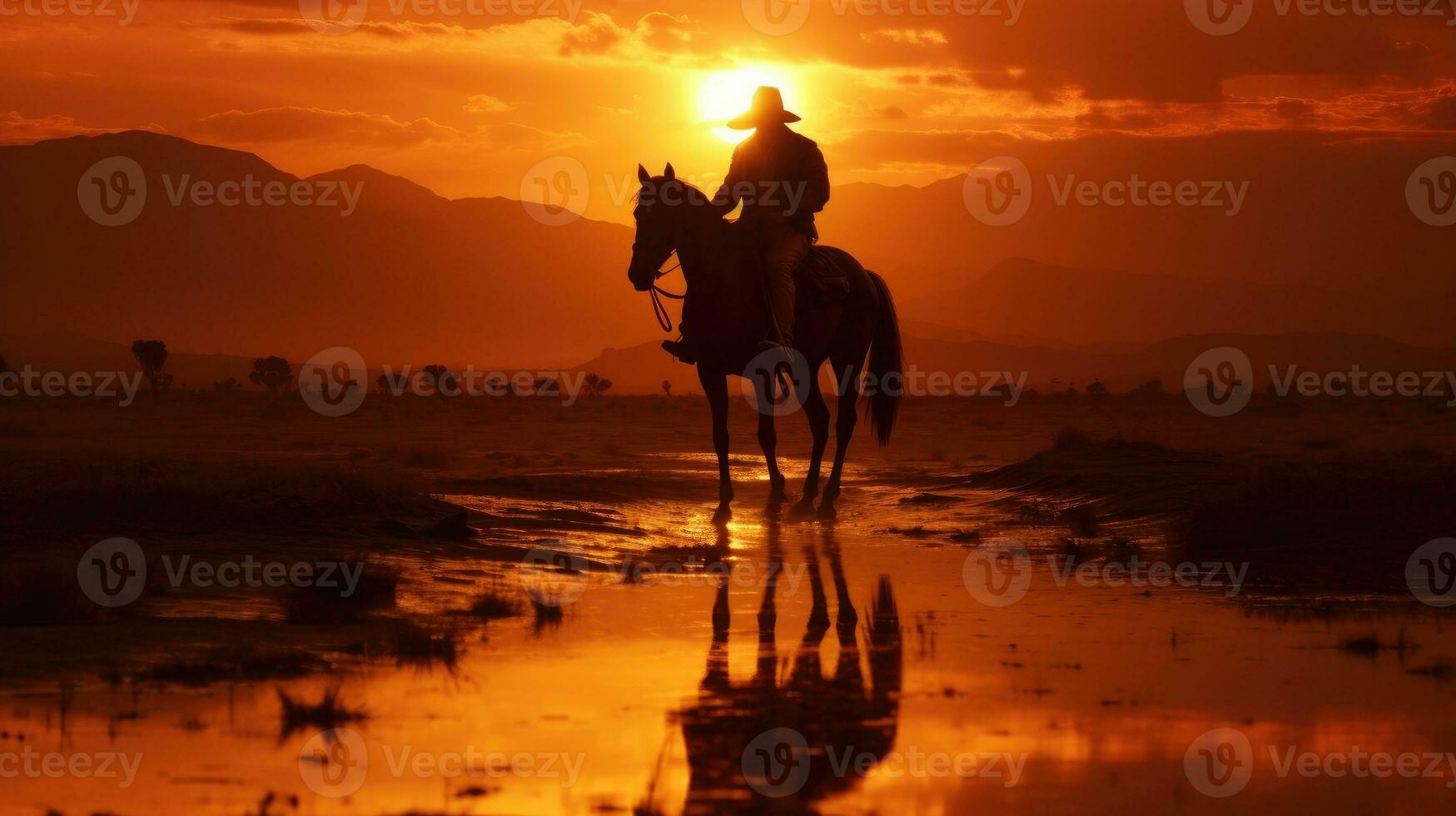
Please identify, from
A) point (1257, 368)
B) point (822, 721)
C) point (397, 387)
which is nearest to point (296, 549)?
point (822, 721)

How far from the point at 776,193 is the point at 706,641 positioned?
8567 mm

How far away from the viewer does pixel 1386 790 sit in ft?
18.2

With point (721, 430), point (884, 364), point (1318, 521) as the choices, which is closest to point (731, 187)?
point (721, 430)

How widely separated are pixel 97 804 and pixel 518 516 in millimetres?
10366

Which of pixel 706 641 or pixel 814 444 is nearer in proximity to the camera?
pixel 706 641

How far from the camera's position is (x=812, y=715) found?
6.78 meters

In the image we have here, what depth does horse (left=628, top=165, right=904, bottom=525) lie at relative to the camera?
1548cm

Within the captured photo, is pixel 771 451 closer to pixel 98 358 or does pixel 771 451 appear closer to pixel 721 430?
pixel 721 430

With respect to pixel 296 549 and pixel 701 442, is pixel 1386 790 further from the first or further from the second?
pixel 701 442

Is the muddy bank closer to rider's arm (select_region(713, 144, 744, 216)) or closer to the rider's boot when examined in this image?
the rider's boot

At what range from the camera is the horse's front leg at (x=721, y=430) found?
16281mm

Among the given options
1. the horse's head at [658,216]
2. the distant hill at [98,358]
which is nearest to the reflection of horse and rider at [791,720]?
the horse's head at [658,216]

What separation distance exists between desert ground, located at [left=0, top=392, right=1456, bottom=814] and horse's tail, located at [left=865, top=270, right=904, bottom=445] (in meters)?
1.26

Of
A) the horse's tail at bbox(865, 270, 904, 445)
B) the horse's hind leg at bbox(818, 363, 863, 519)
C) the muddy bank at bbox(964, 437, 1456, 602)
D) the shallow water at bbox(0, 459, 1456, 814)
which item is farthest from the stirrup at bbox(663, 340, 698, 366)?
the shallow water at bbox(0, 459, 1456, 814)
